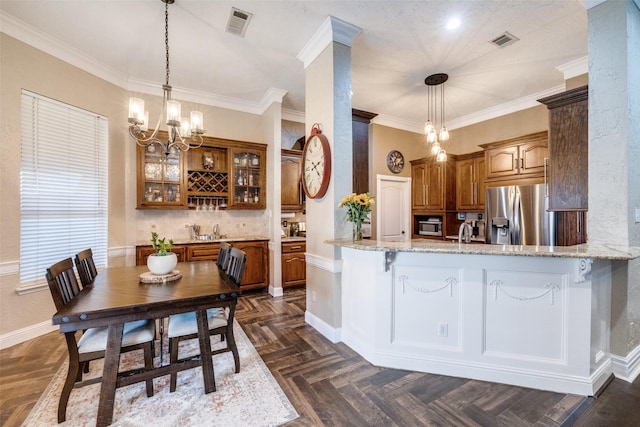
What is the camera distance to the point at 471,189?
207 inches

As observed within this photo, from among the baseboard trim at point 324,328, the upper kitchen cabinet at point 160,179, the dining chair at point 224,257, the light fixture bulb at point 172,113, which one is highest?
the light fixture bulb at point 172,113

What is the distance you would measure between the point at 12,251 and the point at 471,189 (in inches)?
258

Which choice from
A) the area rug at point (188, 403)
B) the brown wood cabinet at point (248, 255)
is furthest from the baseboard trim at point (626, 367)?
the brown wood cabinet at point (248, 255)

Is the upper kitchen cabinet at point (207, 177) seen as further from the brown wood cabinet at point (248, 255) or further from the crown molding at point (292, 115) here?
the crown molding at point (292, 115)

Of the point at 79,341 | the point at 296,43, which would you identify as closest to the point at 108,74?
the point at 296,43

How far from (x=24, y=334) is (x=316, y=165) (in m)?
3.51

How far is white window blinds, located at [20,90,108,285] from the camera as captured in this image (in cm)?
298

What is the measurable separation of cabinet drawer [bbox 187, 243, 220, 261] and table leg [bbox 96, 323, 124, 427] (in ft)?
7.69

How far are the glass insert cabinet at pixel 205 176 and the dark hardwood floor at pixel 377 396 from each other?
2218mm

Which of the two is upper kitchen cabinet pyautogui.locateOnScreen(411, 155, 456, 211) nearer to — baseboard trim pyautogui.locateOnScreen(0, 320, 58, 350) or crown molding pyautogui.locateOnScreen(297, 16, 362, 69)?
crown molding pyautogui.locateOnScreen(297, 16, 362, 69)

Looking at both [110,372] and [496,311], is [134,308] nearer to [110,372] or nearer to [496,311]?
[110,372]

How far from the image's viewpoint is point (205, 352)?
6.68 feet

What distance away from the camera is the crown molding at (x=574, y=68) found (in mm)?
3527

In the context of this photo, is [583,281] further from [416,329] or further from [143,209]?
[143,209]
